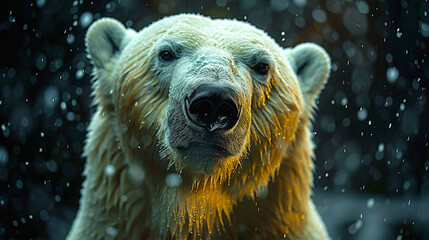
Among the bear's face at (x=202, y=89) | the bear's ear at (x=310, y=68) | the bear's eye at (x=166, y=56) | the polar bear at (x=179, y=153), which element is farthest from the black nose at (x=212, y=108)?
the bear's ear at (x=310, y=68)

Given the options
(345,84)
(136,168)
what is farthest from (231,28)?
(345,84)

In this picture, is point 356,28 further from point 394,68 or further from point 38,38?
point 38,38

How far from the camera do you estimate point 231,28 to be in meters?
1.84

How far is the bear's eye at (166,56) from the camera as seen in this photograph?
5.70 ft

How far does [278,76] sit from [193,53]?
1.18 ft

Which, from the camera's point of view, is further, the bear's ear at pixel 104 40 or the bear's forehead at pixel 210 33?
the bear's ear at pixel 104 40

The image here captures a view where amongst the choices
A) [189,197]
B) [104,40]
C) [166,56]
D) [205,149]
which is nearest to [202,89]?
[205,149]

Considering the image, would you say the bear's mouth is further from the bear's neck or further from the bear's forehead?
the bear's forehead

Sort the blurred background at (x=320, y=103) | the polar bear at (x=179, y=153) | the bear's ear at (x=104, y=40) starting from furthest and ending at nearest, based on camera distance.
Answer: the blurred background at (x=320, y=103), the bear's ear at (x=104, y=40), the polar bear at (x=179, y=153)

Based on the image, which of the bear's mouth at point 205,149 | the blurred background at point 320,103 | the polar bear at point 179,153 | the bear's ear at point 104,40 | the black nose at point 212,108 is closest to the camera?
the black nose at point 212,108

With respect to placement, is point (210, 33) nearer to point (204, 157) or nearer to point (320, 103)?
point (204, 157)

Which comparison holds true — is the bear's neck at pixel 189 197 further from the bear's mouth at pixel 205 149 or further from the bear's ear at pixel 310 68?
the bear's mouth at pixel 205 149

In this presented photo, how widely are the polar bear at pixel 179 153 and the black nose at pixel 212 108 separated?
135mm

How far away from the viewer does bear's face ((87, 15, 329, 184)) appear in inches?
54.6
